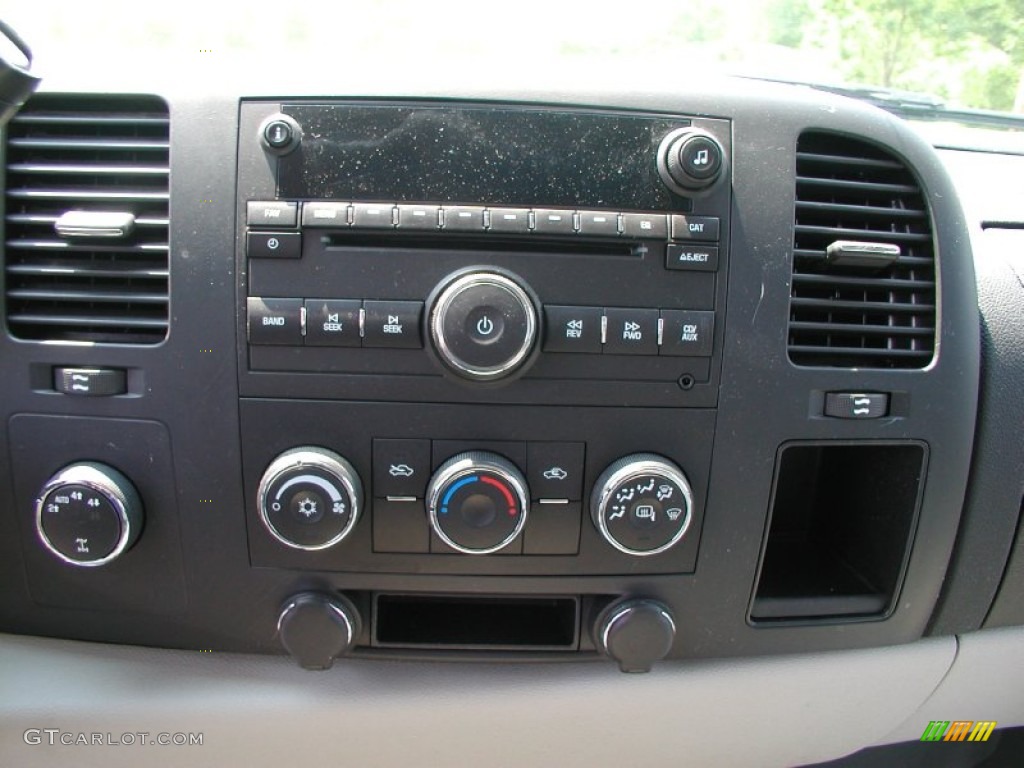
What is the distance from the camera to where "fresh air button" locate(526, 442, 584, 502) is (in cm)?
107

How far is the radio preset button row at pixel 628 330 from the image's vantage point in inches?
40.4

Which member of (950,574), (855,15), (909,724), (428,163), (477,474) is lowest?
(909,724)

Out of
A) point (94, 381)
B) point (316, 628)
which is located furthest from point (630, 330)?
point (94, 381)

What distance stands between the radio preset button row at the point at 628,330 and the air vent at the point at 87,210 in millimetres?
560

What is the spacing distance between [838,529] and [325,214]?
1055 millimetres

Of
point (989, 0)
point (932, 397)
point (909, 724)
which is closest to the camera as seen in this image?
point (932, 397)

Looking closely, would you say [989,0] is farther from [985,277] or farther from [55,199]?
[55,199]

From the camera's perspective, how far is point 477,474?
1.03 m

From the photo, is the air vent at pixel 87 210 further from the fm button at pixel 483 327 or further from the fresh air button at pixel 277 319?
the fm button at pixel 483 327

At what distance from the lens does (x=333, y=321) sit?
101 centimetres

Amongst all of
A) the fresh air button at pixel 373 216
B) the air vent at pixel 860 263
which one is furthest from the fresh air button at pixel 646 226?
the fresh air button at pixel 373 216

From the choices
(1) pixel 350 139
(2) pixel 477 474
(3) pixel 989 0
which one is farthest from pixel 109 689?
(3) pixel 989 0

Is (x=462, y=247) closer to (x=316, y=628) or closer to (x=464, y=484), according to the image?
(x=464, y=484)

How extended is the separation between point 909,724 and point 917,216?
3.08ft
